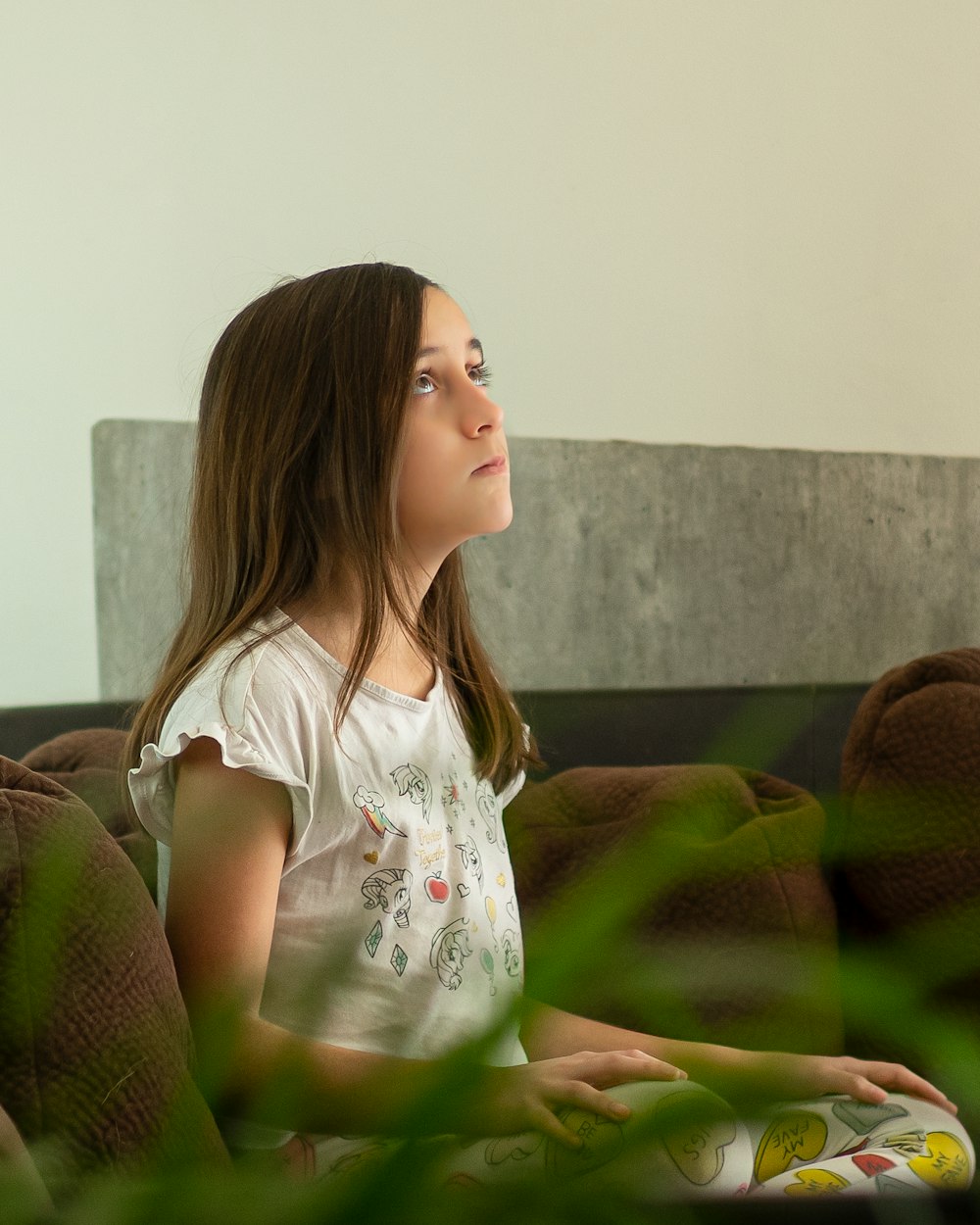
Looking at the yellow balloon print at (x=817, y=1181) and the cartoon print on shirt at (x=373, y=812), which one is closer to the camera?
the yellow balloon print at (x=817, y=1181)

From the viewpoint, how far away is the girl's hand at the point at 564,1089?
0.49 meters

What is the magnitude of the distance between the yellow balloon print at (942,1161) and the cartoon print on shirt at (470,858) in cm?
36

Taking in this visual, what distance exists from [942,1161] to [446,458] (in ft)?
1.92

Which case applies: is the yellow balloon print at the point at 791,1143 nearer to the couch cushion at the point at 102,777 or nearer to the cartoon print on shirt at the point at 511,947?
the cartoon print on shirt at the point at 511,947

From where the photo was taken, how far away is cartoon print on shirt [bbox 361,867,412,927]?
888 millimetres

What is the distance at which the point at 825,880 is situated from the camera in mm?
1209

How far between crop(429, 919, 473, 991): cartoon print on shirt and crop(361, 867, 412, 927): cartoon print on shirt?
31mm

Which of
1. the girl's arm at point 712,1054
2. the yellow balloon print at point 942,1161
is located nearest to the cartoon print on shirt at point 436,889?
the girl's arm at point 712,1054

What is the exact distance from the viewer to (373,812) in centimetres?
89

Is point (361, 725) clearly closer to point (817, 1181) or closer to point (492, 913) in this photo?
point (492, 913)

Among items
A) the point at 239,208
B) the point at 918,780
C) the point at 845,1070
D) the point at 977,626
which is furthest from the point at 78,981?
the point at 977,626

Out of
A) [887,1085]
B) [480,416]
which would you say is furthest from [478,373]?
[887,1085]

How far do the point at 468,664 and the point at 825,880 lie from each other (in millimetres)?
403

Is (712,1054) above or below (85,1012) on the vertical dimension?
below
